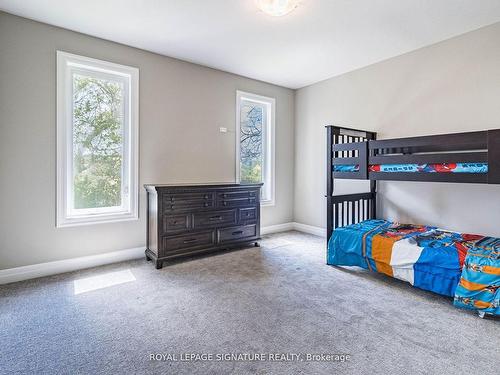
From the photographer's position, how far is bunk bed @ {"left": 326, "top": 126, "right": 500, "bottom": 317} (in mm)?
2102

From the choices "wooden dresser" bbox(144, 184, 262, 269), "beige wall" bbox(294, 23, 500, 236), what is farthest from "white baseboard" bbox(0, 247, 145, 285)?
"beige wall" bbox(294, 23, 500, 236)

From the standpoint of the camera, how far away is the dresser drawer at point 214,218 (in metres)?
3.33

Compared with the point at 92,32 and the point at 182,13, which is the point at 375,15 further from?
the point at 92,32

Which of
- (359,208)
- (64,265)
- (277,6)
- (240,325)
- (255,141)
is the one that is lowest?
(240,325)

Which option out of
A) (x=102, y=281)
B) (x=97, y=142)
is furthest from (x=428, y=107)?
(x=102, y=281)

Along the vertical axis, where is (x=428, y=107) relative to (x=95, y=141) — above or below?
above

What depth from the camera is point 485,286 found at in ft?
6.65

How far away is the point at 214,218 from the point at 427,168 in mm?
2347

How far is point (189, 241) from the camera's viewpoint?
10.7 ft

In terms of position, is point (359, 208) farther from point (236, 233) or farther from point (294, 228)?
point (236, 233)

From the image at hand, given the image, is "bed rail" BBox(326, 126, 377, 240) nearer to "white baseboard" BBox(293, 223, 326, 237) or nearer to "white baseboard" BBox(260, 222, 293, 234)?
"white baseboard" BBox(293, 223, 326, 237)

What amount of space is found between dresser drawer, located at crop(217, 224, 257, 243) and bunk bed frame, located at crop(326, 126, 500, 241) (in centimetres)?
108

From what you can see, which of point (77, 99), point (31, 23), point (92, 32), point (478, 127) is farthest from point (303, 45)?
point (31, 23)

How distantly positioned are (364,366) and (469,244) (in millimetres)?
1582
